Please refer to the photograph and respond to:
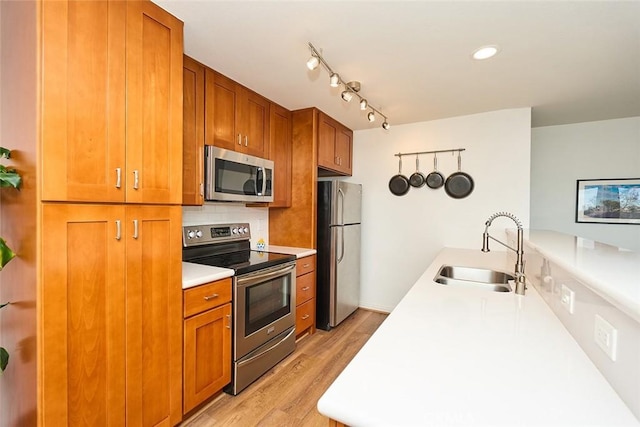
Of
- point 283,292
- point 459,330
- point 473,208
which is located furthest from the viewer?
point 473,208

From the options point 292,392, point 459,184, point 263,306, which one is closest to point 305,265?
point 263,306

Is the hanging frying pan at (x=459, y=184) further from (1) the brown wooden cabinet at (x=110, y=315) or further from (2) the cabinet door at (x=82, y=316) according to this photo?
(2) the cabinet door at (x=82, y=316)

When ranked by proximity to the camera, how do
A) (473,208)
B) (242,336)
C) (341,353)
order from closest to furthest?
1. (242,336)
2. (341,353)
3. (473,208)

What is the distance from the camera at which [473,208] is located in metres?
3.18

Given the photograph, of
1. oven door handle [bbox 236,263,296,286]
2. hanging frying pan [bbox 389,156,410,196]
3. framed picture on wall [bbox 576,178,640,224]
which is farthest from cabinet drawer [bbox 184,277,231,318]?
framed picture on wall [bbox 576,178,640,224]

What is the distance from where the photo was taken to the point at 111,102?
135 cm

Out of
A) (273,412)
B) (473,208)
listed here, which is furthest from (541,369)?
(473,208)

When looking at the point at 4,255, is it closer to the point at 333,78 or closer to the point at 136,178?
the point at 136,178

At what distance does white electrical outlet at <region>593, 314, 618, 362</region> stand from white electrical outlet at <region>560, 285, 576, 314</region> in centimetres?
21

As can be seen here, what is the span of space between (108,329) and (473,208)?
3272 mm

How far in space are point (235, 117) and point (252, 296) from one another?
1450mm

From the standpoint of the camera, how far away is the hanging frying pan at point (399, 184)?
3516mm

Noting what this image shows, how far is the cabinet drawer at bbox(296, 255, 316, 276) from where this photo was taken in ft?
9.11

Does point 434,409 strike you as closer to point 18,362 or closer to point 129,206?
point 129,206
